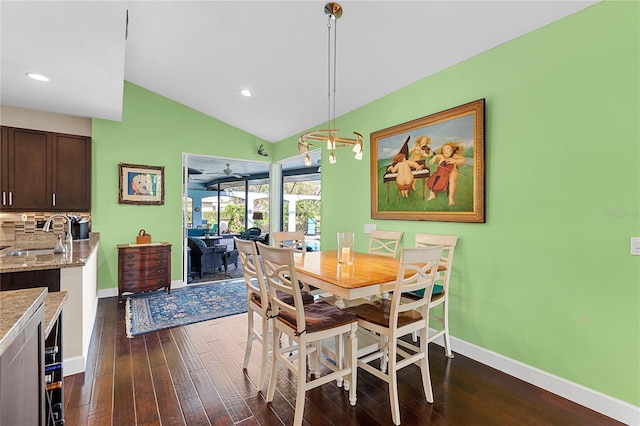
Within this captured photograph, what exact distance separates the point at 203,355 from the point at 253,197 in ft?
24.8

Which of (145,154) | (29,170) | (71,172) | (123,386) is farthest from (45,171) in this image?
(123,386)

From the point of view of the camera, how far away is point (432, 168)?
3.08 meters

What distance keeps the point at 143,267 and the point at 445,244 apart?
4.20 m

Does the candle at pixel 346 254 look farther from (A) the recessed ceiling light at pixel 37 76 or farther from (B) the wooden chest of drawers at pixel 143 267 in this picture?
(A) the recessed ceiling light at pixel 37 76

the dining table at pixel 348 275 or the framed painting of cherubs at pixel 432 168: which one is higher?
the framed painting of cherubs at pixel 432 168

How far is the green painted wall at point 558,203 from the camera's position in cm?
196

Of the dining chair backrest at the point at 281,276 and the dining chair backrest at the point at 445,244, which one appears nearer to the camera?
the dining chair backrest at the point at 281,276

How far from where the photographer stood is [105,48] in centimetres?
255

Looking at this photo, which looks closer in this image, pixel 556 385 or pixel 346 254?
pixel 556 385

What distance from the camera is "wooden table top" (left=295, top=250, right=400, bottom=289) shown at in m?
1.96

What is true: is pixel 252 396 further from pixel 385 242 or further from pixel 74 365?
pixel 385 242

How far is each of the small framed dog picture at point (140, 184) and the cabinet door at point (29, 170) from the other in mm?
852

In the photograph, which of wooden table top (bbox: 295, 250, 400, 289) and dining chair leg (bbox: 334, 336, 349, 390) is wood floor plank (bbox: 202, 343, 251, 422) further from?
wooden table top (bbox: 295, 250, 400, 289)

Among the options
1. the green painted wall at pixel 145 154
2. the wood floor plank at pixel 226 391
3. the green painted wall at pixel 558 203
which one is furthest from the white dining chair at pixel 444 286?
the green painted wall at pixel 145 154
